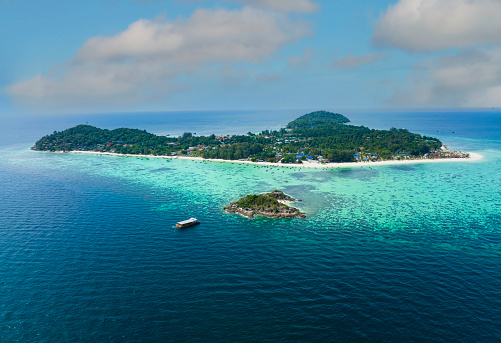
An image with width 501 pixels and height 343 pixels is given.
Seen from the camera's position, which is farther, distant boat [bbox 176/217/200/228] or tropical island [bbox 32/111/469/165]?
tropical island [bbox 32/111/469/165]

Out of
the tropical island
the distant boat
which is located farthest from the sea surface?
the tropical island

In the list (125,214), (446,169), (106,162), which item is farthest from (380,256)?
(106,162)

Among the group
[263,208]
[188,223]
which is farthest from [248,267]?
[263,208]

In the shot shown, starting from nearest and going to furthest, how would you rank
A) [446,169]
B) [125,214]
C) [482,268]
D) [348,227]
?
[482,268], [348,227], [125,214], [446,169]

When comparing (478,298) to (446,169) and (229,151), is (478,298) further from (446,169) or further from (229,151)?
(229,151)

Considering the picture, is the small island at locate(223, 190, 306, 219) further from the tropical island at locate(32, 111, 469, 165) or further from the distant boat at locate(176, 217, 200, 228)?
the tropical island at locate(32, 111, 469, 165)

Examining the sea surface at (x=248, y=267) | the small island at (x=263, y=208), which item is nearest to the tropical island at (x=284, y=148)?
the sea surface at (x=248, y=267)

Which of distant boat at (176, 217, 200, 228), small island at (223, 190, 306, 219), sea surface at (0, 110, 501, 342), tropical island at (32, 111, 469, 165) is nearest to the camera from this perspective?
sea surface at (0, 110, 501, 342)
